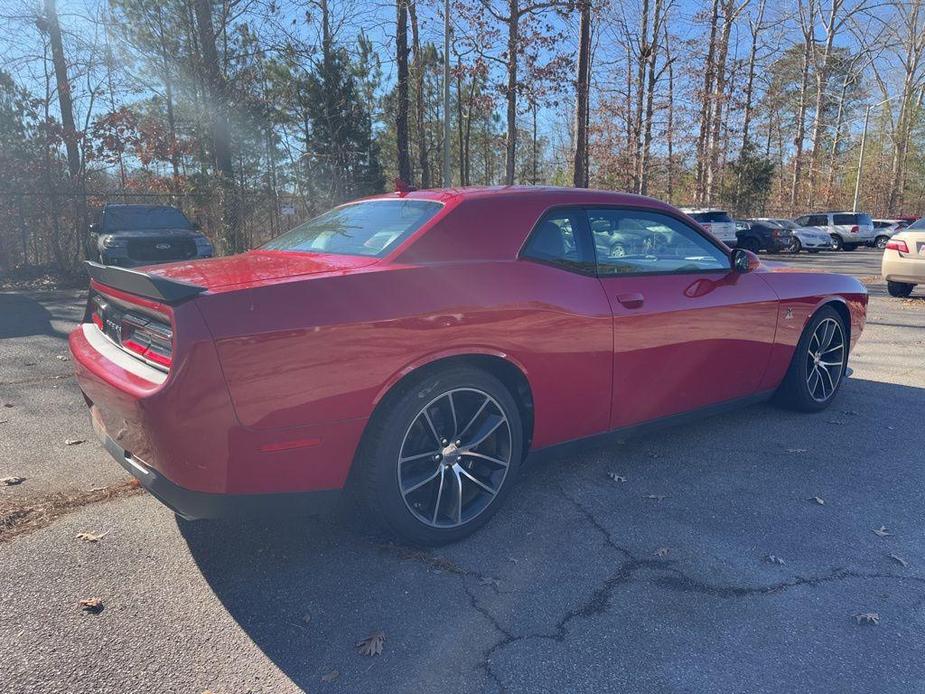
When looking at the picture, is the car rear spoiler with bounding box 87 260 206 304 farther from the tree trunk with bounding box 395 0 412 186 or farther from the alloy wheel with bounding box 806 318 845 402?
the tree trunk with bounding box 395 0 412 186

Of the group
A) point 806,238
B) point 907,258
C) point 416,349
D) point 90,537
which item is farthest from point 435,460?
point 806,238

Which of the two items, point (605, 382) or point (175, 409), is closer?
point (175, 409)

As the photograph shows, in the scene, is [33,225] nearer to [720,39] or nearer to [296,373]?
[296,373]

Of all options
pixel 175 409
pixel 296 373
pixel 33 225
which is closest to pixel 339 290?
pixel 296 373

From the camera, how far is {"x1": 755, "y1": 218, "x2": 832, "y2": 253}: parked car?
26778 millimetres

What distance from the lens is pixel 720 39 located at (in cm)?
3052

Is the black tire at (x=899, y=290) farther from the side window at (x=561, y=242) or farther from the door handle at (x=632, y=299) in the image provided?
the side window at (x=561, y=242)

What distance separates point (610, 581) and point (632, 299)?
4.66 ft

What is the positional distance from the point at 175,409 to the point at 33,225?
14549 mm

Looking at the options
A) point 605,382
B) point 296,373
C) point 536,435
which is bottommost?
point 536,435

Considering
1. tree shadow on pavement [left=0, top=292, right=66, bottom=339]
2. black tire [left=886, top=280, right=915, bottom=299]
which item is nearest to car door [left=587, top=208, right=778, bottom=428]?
tree shadow on pavement [left=0, top=292, right=66, bottom=339]

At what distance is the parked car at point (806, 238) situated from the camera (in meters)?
26.8

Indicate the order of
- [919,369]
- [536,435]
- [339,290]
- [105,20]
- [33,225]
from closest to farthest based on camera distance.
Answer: [339,290] < [536,435] < [919,369] < [33,225] < [105,20]

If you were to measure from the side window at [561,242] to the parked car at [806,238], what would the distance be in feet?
88.0
